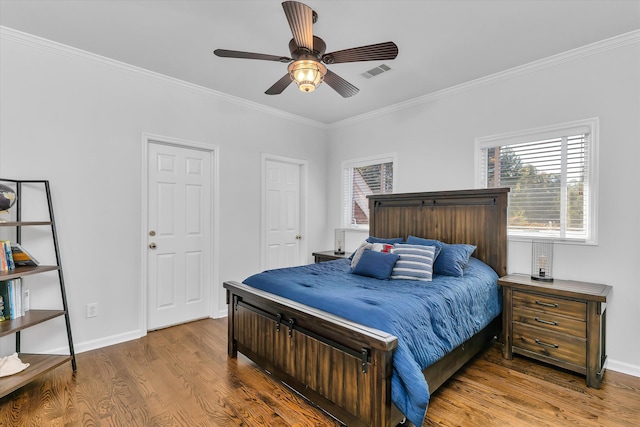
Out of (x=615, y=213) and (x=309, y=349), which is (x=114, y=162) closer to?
(x=309, y=349)

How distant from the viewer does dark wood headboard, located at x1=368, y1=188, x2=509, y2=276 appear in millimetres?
3168

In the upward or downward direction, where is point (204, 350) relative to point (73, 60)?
downward

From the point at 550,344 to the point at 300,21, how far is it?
9.98 feet

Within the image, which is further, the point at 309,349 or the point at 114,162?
the point at 114,162

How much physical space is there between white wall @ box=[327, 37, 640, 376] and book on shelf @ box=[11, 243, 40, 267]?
390 centimetres

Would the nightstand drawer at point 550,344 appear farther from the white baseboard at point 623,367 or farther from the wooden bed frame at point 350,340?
the white baseboard at point 623,367

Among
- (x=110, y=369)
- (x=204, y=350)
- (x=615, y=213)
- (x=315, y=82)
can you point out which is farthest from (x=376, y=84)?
(x=110, y=369)

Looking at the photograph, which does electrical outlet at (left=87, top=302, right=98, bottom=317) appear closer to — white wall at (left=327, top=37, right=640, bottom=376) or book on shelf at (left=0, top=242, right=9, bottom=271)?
book on shelf at (left=0, top=242, right=9, bottom=271)

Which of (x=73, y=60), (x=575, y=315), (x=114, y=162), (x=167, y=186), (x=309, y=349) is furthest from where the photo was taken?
(x=167, y=186)

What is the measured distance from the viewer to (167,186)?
3.50 meters

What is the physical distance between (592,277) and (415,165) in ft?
6.80

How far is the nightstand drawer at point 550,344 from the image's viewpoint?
2414 mm

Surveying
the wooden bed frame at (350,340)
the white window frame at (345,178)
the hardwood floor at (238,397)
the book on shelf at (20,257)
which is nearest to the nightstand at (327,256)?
the white window frame at (345,178)

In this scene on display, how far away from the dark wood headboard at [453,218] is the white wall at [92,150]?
212cm
